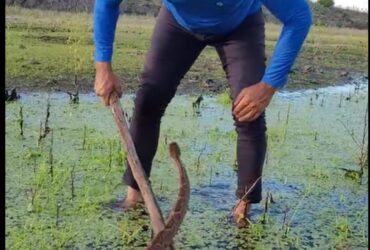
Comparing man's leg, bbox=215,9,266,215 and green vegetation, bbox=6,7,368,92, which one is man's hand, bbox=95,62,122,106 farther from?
green vegetation, bbox=6,7,368,92

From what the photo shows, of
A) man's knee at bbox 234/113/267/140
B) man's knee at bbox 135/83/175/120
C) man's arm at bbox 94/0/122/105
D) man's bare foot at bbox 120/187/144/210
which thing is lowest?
man's bare foot at bbox 120/187/144/210

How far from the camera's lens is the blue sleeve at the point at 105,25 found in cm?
262

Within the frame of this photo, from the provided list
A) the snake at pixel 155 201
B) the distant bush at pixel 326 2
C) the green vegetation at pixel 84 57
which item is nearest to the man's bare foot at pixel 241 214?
the snake at pixel 155 201

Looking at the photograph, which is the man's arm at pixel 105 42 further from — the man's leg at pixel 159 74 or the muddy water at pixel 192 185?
the muddy water at pixel 192 185

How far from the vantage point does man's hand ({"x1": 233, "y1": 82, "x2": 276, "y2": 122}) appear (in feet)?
8.45

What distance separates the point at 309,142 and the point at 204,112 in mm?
1166

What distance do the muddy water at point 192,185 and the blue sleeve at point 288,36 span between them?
599 millimetres

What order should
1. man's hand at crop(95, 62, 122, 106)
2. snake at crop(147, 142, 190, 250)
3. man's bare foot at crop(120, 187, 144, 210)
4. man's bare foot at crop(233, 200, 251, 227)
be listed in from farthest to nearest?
man's bare foot at crop(120, 187, 144, 210) → man's bare foot at crop(233, 200, 251, 227) → man's hand at crop(95, 62, 122, 106) → snake at crop(147, 142, 190, 250)

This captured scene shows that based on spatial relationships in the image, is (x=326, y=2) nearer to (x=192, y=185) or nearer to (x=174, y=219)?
(x=192, y=185)

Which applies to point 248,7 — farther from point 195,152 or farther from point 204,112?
point 204,112

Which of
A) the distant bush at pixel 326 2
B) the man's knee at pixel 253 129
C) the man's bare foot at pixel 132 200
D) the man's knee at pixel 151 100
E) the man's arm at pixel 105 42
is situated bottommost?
the man's bare foot at pixel 132 200

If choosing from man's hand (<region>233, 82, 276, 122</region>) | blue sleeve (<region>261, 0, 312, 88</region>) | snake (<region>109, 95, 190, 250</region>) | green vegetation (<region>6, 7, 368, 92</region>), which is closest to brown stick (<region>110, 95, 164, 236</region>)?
snake (<region>109, 95, 190, 250</region>)

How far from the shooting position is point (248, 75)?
108 inches

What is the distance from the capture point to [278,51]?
257 cm
